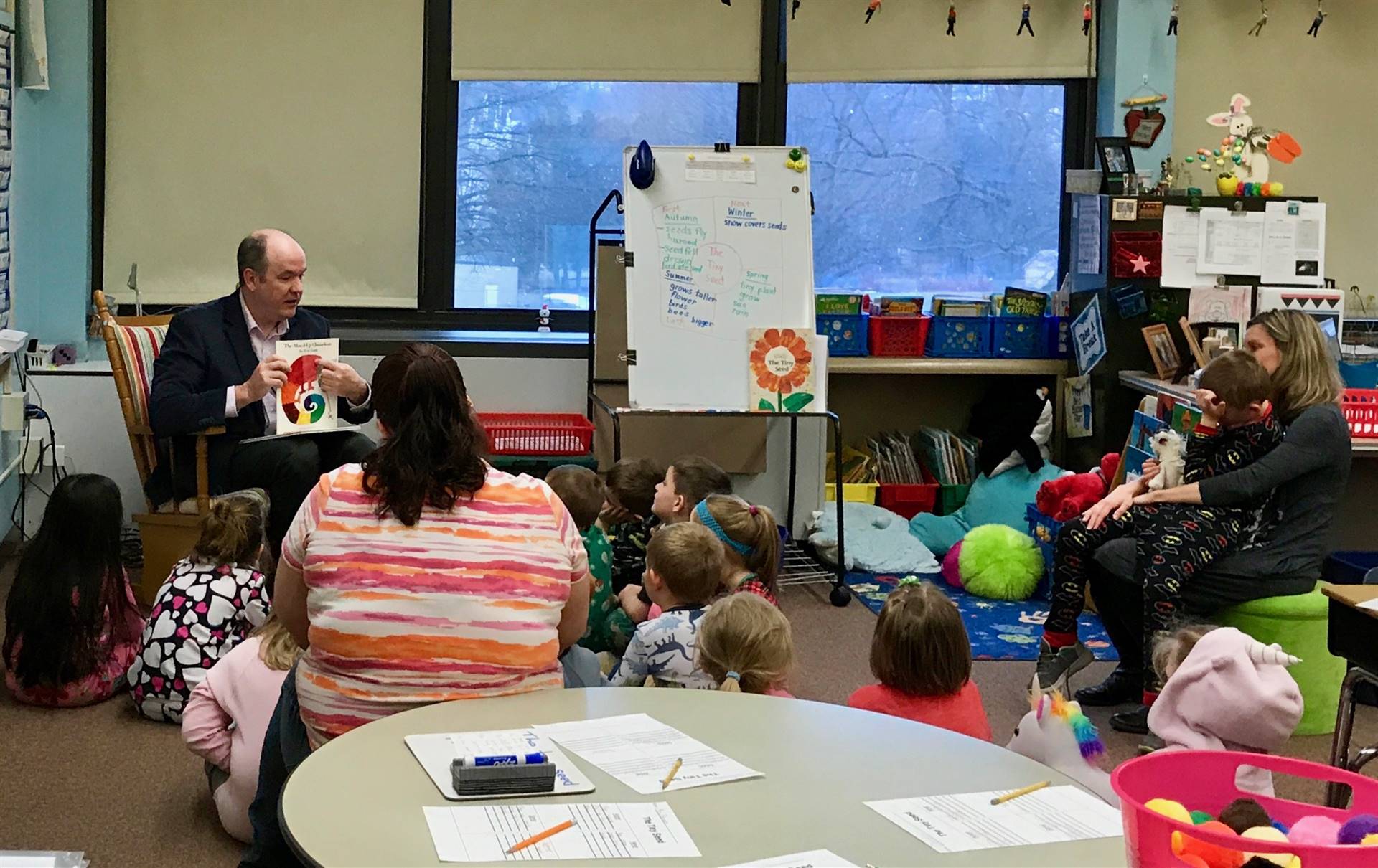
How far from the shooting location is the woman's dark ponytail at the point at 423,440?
2.11 m

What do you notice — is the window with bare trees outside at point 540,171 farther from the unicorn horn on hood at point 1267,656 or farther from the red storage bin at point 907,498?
the unicorn horn on hood at point 1267,656

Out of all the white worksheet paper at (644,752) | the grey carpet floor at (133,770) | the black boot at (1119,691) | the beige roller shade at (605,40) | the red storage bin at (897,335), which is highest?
the beige roller shade at (605,40)

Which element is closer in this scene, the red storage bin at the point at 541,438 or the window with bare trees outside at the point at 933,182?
the red storage bin at the point at 541,438

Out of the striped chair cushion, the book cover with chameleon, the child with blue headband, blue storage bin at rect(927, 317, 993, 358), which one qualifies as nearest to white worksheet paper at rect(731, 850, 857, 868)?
the child with blue headband

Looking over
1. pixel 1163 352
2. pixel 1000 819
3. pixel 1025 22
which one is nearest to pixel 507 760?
pixel 1000 819

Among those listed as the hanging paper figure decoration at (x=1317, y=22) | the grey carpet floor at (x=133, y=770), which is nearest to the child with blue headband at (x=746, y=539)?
the grey carpet floor at (x=133, y=770)

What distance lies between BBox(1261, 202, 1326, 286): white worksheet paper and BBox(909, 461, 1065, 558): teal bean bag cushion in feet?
3.46

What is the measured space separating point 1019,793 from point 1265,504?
2304 millimetres

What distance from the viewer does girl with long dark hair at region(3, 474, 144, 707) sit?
139 inches

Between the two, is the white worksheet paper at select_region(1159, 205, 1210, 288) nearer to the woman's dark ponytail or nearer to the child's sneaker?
the child's sneaker

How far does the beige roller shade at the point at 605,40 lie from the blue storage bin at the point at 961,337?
126cm

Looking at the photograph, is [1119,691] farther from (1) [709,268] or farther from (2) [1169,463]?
(1) [709,268]

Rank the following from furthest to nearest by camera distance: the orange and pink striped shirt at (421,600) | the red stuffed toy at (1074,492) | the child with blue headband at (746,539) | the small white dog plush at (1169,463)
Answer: the red stuffed toy at (1074,492), the small white dog plush at (1169,463), the child with blue headband at (746,539), the orange and pink striped shirt at (421,600)

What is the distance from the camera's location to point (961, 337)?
591 cm
